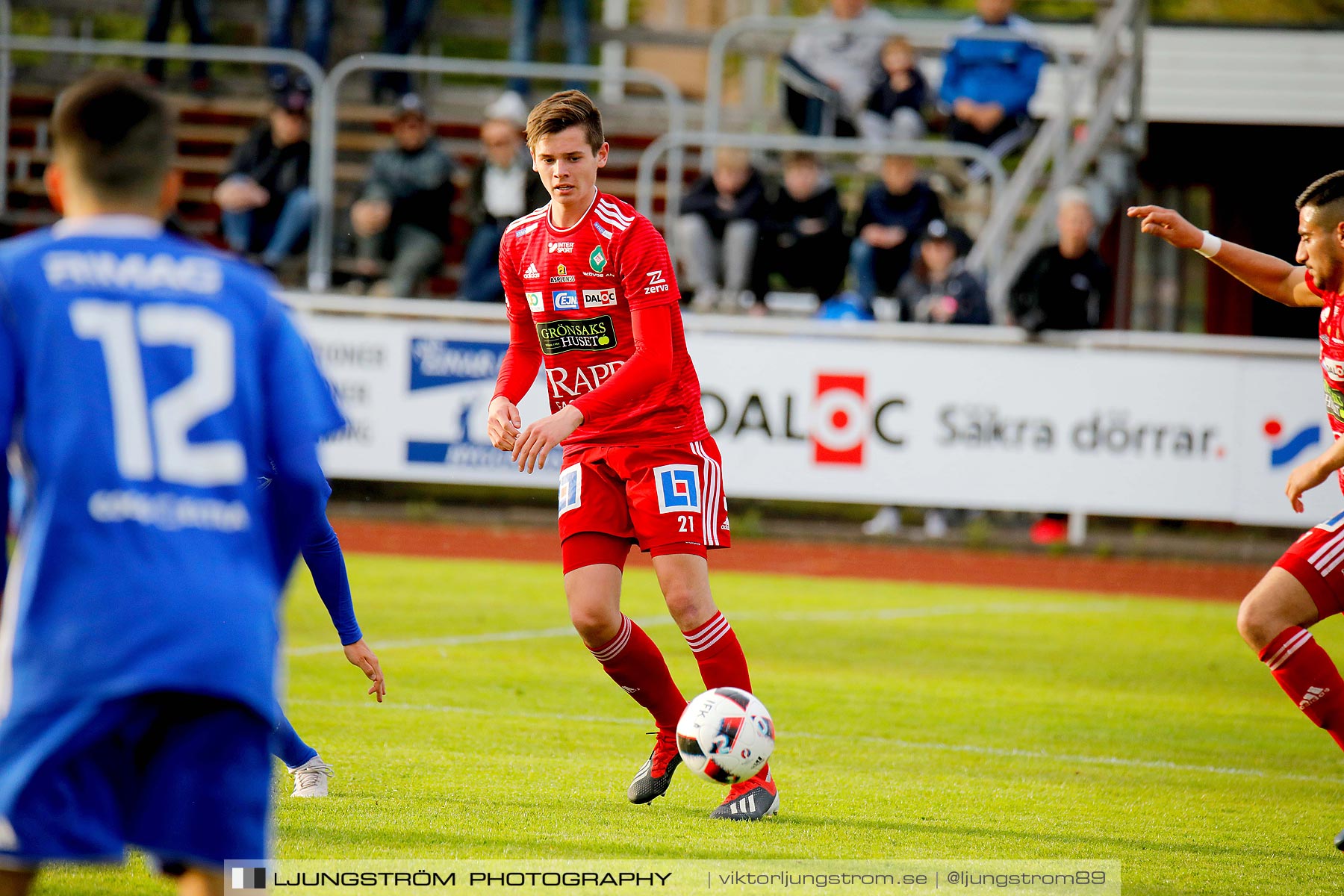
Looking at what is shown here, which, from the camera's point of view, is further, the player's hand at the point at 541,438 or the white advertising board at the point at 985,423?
the white advertising board at the point at 985,423

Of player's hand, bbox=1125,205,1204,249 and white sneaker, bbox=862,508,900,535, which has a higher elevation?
player's hand, bbox=1125,205,1204,249

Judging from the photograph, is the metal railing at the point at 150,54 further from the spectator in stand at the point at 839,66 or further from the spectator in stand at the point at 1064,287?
the spectator in stand at the point at 1064,287

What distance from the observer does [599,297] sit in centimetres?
584

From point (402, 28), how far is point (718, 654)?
13.5m

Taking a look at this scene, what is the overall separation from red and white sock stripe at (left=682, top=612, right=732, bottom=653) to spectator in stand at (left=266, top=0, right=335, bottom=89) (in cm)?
1276

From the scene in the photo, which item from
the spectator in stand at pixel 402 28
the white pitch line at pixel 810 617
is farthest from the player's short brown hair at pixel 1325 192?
the spectator in stand at pixel 402 28

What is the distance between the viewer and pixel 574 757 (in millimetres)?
6617

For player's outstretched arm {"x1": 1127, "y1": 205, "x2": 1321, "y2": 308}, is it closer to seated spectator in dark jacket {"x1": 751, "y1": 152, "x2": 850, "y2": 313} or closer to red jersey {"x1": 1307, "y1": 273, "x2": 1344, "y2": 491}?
red jersey {"x1": 1307, "y1": 273, "x2": 1344, "y2": 491}

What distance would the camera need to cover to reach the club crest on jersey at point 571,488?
5.92 meters

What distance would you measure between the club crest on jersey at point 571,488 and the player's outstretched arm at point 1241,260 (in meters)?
2.32

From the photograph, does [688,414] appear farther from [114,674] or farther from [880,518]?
[880,518]

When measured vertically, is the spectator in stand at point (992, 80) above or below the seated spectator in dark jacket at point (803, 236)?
above

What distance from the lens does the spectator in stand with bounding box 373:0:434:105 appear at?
1775cm

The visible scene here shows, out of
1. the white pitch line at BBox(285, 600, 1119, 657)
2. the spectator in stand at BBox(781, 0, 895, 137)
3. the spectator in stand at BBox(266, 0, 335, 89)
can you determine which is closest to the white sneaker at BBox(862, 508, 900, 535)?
the white pitch line at BBox(285, 600, 1119, 657)
